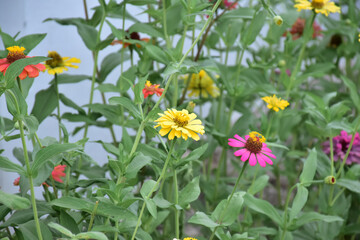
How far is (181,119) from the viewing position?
56 cm

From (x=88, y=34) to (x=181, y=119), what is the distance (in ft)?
1.33

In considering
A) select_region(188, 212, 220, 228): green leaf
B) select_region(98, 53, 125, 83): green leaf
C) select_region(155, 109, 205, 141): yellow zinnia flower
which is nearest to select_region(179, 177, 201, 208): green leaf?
select_region(188, 212, 220, 228): green leaf

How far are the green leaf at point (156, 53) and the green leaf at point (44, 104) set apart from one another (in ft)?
0.63

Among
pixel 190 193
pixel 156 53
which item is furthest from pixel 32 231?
pixel 156 53

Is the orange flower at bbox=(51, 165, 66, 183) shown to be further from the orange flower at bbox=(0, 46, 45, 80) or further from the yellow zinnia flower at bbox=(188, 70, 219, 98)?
the yellow zinnia flower at bbox=(188, 70, 219, 98)

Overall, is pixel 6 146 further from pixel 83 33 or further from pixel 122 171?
pixel 122 171

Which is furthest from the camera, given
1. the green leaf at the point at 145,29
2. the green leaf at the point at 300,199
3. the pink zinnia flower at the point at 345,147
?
the pink zinnia flower at the point at 345,147

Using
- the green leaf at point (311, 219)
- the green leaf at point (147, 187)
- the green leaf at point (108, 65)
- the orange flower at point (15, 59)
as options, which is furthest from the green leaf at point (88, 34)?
the green leaf at point (311, 219)

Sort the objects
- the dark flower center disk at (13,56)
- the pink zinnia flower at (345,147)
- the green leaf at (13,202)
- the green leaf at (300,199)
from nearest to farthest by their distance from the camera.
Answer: the green leaf at (13,202), the dark flower center disk at (13,56), the green leaf at (300,199), the pink zinnia flower at (345,147)

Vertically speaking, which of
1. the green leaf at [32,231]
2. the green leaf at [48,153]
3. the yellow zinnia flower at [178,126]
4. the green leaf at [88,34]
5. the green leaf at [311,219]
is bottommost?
the green leaf at [311,219]

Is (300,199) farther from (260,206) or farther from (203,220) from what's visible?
(203,220)

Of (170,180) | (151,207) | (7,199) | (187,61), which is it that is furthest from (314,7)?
(7,199)

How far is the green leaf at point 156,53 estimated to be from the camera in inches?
31.0

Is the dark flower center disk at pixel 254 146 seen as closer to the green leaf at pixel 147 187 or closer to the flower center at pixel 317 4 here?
the green leaf at pixel 147 187
